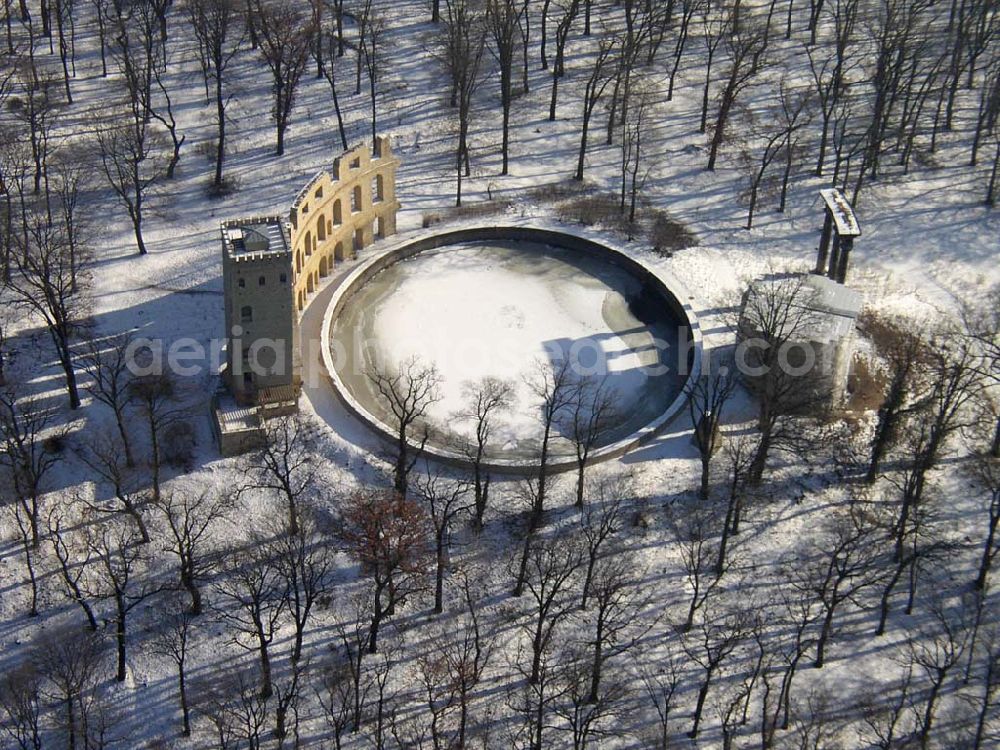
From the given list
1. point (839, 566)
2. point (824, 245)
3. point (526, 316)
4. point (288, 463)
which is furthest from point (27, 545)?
point (824, 245)

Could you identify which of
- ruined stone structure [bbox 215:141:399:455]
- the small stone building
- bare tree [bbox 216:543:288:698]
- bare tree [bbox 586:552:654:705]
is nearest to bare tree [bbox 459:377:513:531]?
bare tree [bbox 586:552:654:705]

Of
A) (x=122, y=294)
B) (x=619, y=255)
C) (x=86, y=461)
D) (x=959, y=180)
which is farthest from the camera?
(x=959, y=180)

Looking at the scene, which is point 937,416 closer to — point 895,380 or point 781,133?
point 895,380

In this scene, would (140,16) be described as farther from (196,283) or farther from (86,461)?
(86,461)

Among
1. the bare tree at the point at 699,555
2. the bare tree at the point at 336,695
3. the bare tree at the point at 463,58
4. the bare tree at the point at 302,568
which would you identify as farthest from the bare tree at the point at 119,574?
the bare tree at the point at 463,58

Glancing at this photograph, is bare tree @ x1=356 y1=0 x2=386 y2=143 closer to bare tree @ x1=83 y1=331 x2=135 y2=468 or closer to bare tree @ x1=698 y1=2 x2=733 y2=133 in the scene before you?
bare tree @ x1=698 y1=2 x2=733 y2=133

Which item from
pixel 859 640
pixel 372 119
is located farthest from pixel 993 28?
pixel 859 640
